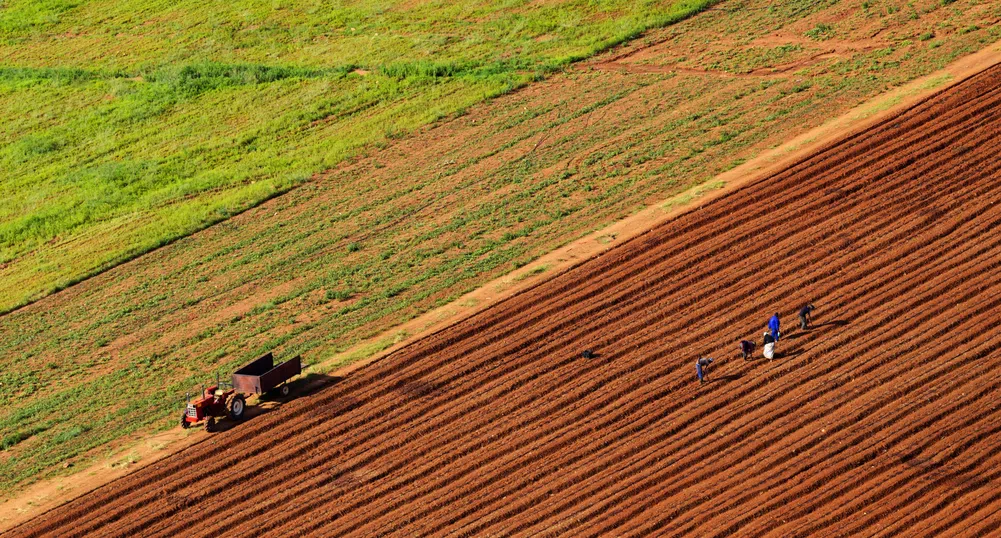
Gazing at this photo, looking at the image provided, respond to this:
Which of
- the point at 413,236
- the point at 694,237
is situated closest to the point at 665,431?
the point at 694,237

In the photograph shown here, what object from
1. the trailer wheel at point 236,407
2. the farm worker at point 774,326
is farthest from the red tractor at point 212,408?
the farm worker at point 774,326

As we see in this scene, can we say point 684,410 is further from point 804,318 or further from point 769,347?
point 804,318

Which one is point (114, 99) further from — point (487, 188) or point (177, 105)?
point (487, 188)

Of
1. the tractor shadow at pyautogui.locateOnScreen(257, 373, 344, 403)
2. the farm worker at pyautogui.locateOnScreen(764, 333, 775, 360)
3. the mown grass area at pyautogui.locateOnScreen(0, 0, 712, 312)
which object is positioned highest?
the mown grass area at pyautogui.locateOnScreen(0, 0, 712, 312)

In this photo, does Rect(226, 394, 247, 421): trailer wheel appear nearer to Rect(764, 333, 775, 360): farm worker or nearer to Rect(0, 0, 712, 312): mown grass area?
Rect(0, 0, 712, 312): mown grass area

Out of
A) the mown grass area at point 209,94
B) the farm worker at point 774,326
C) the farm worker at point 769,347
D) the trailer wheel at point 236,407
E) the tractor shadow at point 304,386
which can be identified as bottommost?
the farm worker at point 769,347

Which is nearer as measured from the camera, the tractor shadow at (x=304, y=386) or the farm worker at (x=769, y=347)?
the farm worker at (x=769, y=347)

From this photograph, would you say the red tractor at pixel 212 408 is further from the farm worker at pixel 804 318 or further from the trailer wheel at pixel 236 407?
the farm worker at pixel 804 318

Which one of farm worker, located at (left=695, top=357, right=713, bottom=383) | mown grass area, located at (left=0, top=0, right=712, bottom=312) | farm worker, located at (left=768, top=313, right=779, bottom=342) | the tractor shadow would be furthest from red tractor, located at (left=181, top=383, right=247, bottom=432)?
farm worker, located at (left=768, top=313, right=779, bottom=342)
